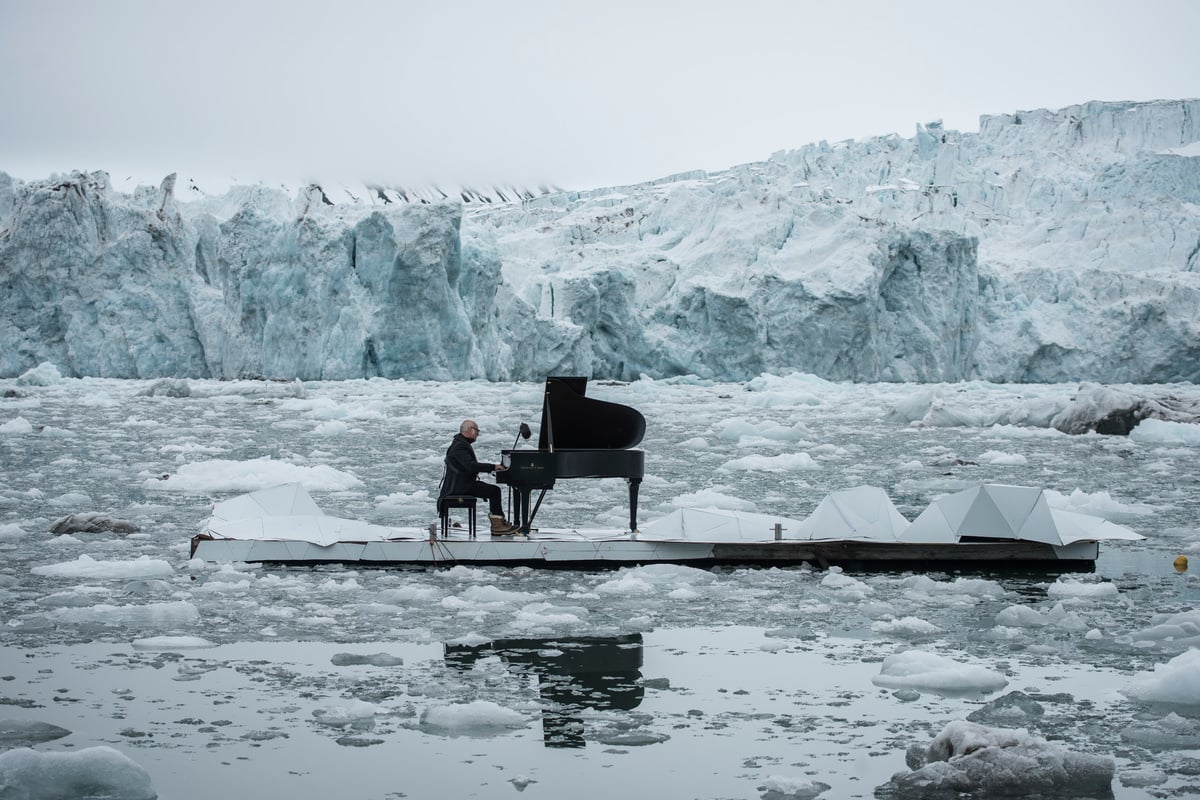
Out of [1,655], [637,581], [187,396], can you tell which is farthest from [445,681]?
[187,396]

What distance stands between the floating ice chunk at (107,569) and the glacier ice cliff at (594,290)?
115 feet

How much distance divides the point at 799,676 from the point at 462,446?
3832 millimetres

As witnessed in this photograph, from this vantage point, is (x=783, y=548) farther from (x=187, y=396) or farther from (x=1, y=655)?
(x=187, y=396)

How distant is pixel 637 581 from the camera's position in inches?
321

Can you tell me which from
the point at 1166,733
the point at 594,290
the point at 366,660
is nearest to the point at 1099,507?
the point at 1166,733

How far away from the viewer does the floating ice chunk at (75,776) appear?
3967 mm

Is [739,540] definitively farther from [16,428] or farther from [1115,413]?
[1115,413]

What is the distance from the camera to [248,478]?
1422 centimetres

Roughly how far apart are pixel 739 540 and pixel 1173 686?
4.33m

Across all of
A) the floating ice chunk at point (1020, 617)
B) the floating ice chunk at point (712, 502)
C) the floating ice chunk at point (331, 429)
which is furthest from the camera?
the floating ice chunk at point (331, 429)

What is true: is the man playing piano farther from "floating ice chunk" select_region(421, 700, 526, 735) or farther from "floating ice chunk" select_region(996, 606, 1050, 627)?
"floating ice chunk" select_region(421, 700, 526, 735)

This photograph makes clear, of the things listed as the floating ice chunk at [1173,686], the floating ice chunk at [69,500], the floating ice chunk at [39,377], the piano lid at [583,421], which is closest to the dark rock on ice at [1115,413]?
the piano lid at [583,421]

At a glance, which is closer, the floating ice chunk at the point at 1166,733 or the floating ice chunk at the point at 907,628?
the floating ice chunk at the point at 1166,733

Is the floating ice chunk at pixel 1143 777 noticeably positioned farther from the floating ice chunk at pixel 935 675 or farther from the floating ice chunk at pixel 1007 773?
the floating ice chunk at pixel 935 675
